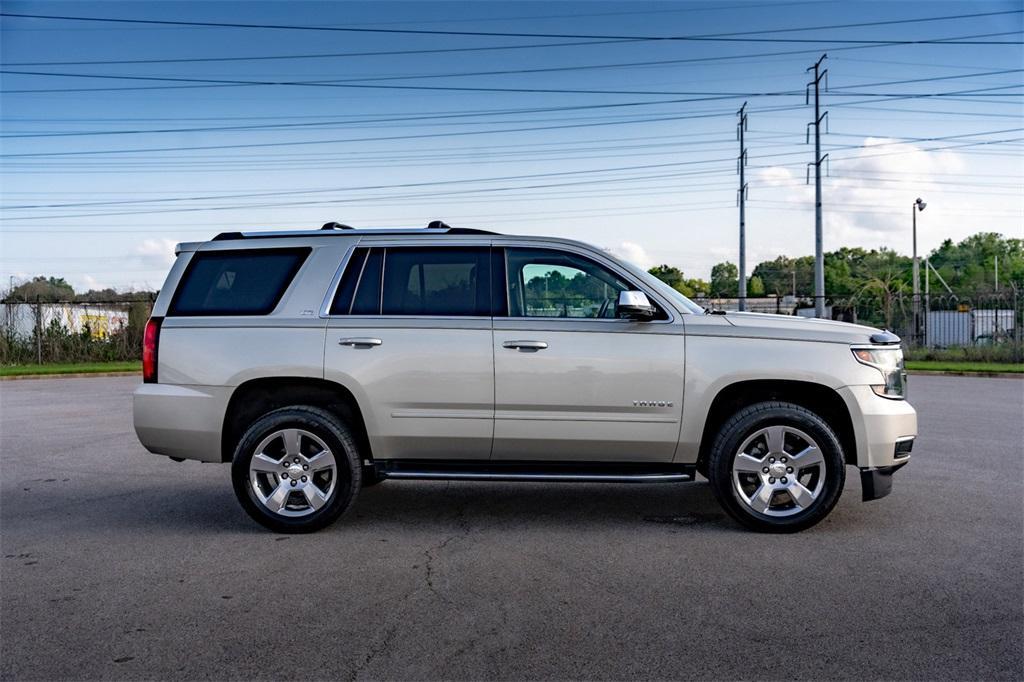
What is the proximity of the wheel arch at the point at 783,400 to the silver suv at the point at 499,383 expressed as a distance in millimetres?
15

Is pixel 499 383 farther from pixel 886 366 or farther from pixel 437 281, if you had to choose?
pixel 886 366

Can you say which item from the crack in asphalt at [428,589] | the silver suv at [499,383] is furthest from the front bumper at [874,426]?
the crack in asphalt at [428,589]

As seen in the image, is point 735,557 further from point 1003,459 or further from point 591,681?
point 1003,459

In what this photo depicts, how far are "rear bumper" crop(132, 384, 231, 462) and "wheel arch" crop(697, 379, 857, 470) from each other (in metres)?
3.43

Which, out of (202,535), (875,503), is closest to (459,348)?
(202,535)

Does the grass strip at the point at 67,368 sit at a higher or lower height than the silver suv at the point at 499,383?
lower

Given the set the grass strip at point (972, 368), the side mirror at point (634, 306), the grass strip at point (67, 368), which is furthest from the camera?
the grass strip at point (67, 368)

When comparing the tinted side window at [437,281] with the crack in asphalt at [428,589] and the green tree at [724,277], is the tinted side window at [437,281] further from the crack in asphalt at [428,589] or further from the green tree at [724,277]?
the green tree at [724,277]

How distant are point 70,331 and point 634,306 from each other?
1012 inches

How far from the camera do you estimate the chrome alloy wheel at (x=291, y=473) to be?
6012 mm

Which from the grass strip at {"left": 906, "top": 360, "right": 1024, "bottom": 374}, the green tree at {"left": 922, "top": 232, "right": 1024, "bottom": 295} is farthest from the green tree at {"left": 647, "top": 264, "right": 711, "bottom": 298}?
the grass strip at {"left": 906, "top": 360, "right": 1024, "bottom": 374}

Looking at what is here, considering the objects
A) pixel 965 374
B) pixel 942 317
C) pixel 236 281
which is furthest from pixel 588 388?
pixel 942 317

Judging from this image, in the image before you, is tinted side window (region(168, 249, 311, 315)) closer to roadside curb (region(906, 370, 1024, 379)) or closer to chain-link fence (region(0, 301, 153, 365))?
roadside curb (region(906, 370, 1024, 379))

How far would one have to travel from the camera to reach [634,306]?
586cm
